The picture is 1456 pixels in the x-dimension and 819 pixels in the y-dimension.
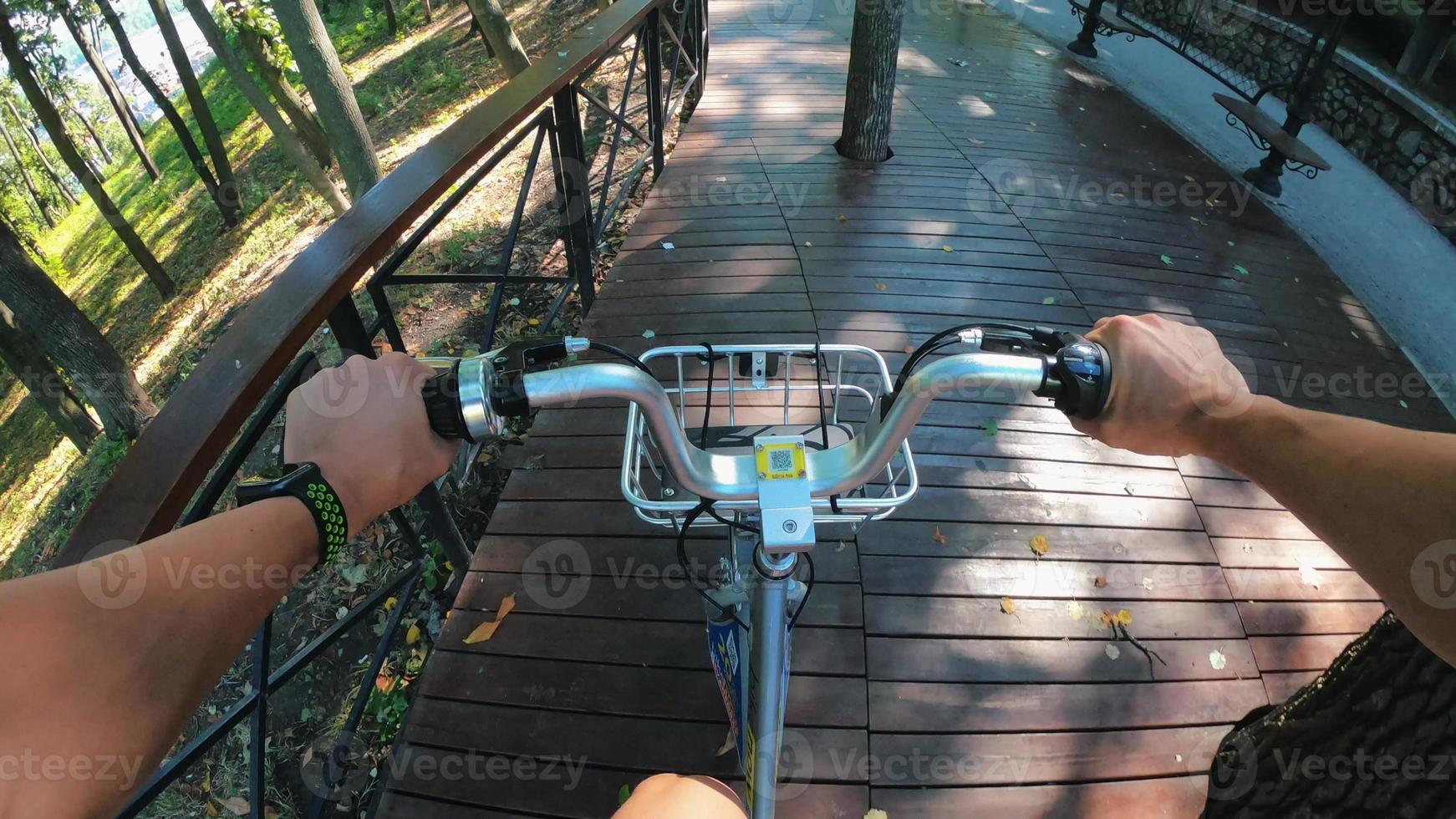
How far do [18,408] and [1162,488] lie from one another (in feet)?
57.7

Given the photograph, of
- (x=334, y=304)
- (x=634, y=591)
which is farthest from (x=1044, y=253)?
(x=334, y=304)

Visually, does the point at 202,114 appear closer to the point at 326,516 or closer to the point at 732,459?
the point at 326,516

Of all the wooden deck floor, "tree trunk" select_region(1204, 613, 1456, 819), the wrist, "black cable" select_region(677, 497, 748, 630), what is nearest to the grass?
the wooden deck floor

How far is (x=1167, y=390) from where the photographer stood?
100cm

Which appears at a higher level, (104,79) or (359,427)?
(359,427)

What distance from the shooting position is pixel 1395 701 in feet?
4.03

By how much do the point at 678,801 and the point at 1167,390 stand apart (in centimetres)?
105

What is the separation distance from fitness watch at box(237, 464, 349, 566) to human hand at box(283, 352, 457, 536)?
19 mm

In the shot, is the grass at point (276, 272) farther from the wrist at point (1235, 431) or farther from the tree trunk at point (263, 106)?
the wrist at point (1235, 431)

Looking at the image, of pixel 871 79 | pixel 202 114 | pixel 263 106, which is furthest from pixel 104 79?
pixel 871 79

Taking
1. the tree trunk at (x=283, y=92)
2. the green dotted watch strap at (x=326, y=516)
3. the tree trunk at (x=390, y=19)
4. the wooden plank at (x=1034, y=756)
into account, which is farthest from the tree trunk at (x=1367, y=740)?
the tree trunk at (x=390, y=19)

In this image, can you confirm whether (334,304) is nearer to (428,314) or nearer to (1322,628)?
(1322,628)

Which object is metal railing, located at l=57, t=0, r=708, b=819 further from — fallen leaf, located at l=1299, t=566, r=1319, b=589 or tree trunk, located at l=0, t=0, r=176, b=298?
tree trunk, located at l=0, t=0, r=176, b=298

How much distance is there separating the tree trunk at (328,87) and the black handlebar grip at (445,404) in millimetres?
6607
